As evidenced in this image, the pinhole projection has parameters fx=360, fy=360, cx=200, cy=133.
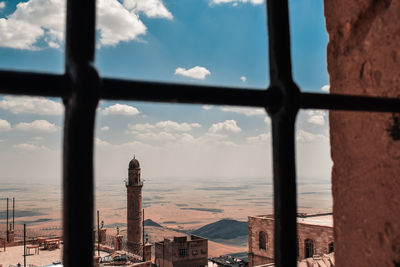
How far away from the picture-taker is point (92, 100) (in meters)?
0.82

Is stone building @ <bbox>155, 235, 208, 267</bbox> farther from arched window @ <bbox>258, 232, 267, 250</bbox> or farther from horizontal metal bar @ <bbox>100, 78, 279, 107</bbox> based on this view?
horizontal metal bar @ <bbox>100, 78, 279, 107</bbox>

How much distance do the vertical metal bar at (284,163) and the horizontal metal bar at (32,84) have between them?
60 centimetres

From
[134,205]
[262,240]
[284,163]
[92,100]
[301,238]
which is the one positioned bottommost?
[262,240]

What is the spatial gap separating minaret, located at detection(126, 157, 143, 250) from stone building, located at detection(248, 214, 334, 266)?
28.8 ft

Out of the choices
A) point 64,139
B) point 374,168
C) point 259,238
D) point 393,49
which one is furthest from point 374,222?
point 259,238

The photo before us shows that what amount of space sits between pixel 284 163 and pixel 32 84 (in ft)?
2.30

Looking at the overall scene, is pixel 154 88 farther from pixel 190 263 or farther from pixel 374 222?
pixel 190 263

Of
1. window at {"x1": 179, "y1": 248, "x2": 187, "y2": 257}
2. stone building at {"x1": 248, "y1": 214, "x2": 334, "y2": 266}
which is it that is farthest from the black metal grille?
window at {"x1": 179, "y1": 248, "x2": 187, "y2": 257}

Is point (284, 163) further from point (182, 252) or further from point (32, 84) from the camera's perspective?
point (182, 252)

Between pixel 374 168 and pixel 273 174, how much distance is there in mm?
489

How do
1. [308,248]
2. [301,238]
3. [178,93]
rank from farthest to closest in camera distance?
[301,238] < [308,248] < [178,93]

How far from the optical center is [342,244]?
146cm

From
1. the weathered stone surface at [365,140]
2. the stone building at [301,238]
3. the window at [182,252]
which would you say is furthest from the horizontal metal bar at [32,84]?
the window at [182,252]

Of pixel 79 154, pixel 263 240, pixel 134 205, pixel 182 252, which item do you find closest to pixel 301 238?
pixel 263 240
